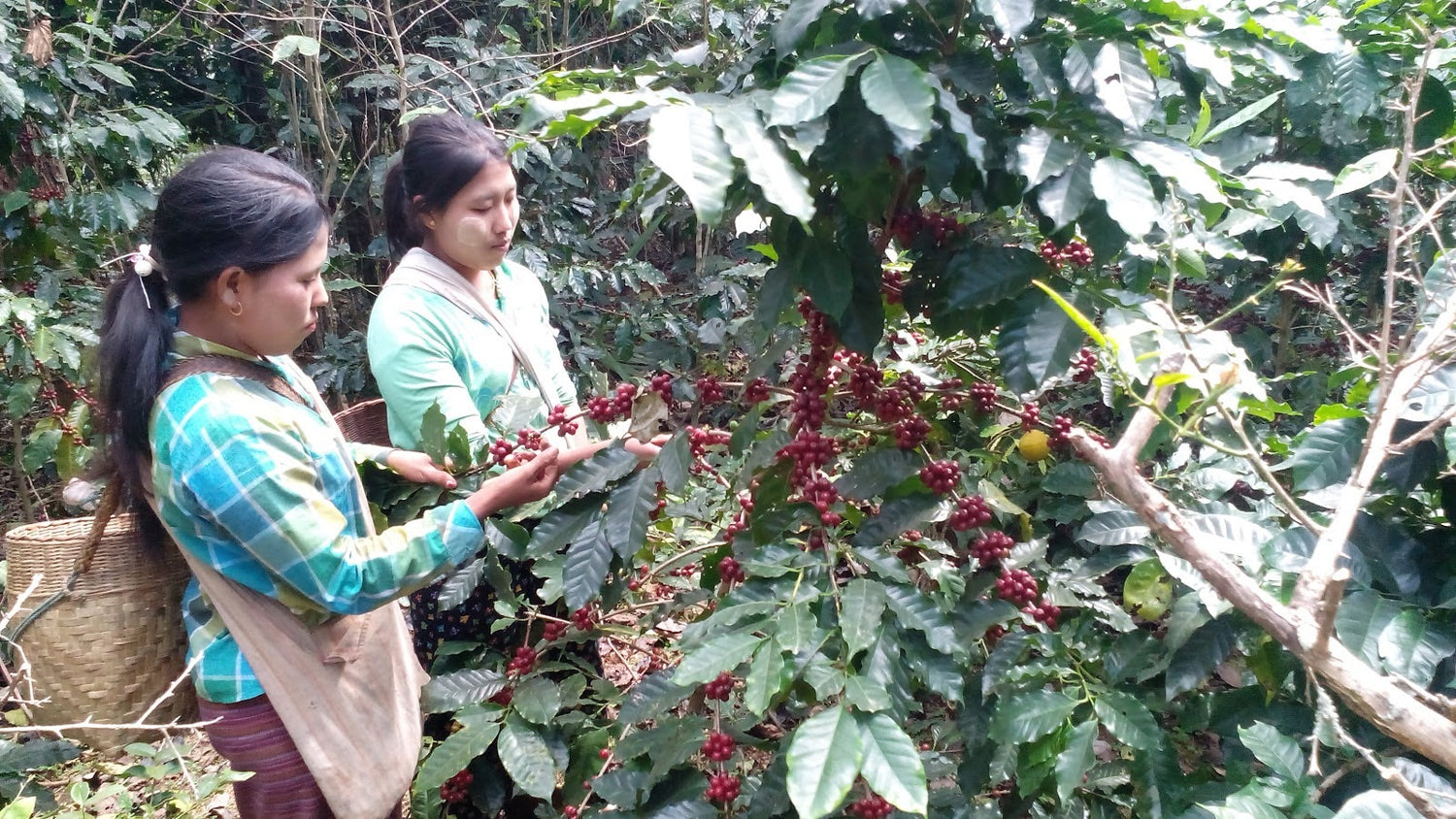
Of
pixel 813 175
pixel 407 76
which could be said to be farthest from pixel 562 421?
pixel 407 76

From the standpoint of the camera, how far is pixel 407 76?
12.9 ft

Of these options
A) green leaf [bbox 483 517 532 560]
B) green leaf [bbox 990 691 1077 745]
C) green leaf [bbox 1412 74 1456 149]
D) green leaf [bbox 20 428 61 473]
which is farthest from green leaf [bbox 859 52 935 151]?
green leaf [bbox 20 428 61 473]

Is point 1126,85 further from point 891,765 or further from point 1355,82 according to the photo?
point 1355,82

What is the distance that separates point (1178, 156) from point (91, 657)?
186cm

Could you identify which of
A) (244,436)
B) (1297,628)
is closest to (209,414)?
(244,436)

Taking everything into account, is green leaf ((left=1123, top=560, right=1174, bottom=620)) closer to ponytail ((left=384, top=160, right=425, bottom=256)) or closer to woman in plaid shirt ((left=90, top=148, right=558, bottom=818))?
woman in plaid shirt ((left=90, top=148, right=558, bottom=818))

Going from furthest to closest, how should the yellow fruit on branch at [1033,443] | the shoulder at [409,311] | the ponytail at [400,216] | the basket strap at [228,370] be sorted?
the ponytail at [400,216] → the shoulder at [409,311] → the yellow fruit on branch at [1033,443] → the basket strap at [228,370]

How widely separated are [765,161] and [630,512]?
1.64ft

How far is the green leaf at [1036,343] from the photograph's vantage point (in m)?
0.97

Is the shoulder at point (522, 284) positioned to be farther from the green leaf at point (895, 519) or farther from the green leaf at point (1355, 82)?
the green leaf at point (1355, 82)

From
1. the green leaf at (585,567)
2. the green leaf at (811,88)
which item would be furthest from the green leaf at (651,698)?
the green leaf at (811,88)

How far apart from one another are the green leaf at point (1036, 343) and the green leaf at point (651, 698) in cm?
54

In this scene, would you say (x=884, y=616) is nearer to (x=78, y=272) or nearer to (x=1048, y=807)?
(x=1048, y=807)

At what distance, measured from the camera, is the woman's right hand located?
50.8 inches
